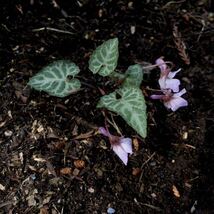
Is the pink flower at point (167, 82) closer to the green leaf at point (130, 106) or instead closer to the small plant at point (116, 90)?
the small plant at point (116, 90)

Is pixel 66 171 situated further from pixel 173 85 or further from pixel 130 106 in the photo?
pixel 173 85

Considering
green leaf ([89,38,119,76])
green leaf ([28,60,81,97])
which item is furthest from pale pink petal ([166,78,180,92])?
green leaf ([28,60,81,97])

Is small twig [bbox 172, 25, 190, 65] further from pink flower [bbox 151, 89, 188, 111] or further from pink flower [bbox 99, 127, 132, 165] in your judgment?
pink flower [bbox 99, 127, 132, 165]

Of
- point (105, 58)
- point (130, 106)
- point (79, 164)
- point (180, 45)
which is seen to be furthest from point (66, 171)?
point (180, 45)

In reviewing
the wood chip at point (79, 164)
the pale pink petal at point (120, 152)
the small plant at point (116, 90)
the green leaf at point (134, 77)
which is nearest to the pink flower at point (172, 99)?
the small plant at point (116, 90)

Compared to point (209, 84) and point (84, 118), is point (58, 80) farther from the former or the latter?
point (209, 84)

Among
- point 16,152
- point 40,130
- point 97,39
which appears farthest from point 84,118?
point 97,39
